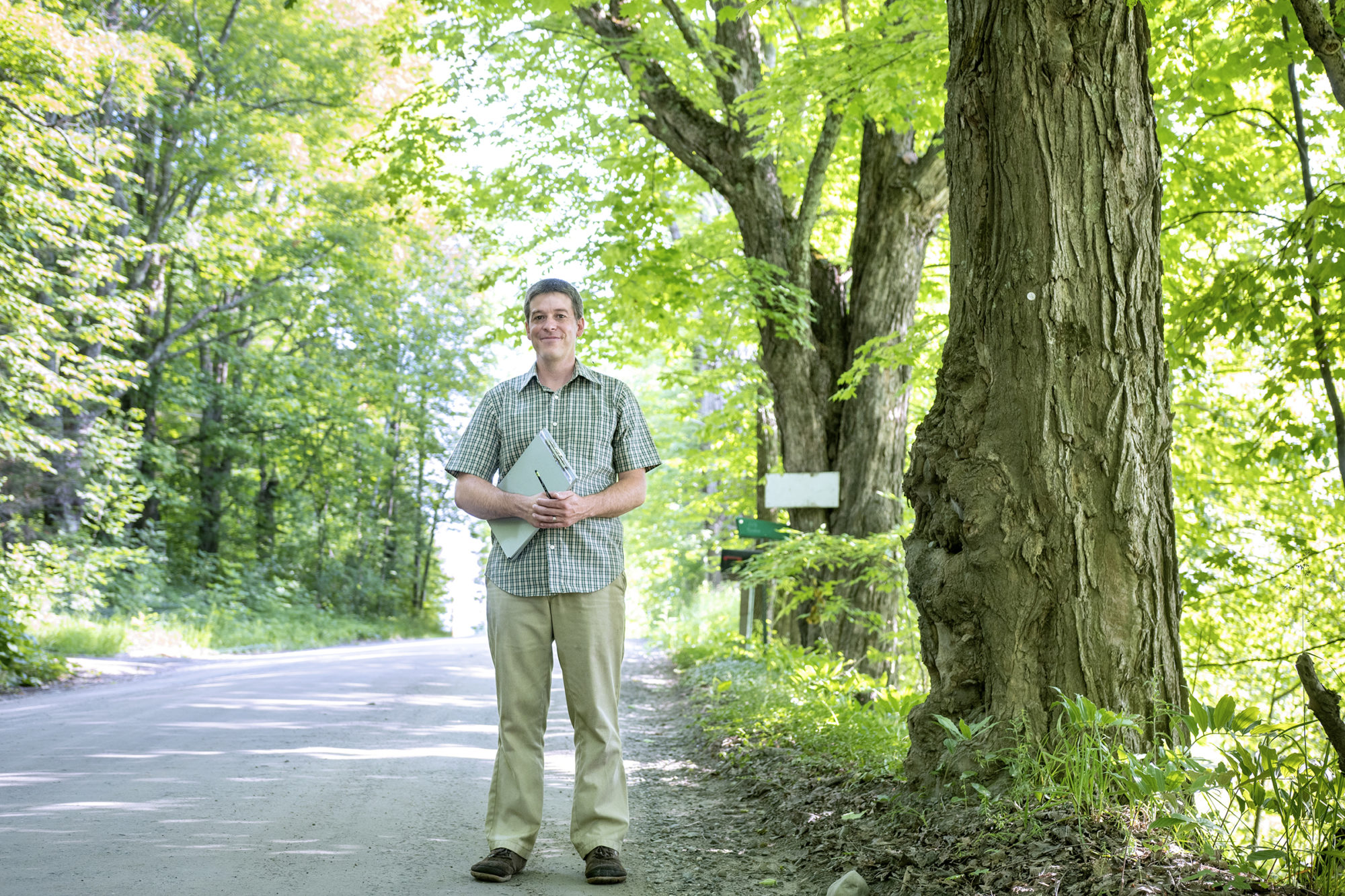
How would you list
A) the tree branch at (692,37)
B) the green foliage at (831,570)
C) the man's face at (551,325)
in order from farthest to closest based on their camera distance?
the tree branch at (692,37) → the green foliage at (831,570) → the man's face at (551,325)

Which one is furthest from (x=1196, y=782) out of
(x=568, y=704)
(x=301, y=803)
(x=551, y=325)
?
(x=301, y=803)

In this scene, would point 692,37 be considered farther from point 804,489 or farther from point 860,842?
point 860,842

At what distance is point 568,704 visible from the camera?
385 cm

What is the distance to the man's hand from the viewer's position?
3.72 metres

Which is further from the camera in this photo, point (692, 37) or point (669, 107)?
point (669, 107)

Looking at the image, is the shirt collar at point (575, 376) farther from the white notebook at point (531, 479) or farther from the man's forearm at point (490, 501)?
the man's forearm at point (490, 501)

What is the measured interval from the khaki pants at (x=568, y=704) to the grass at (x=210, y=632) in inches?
365

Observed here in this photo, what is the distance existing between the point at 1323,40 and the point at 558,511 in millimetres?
3007

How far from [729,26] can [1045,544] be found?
773 centimetres

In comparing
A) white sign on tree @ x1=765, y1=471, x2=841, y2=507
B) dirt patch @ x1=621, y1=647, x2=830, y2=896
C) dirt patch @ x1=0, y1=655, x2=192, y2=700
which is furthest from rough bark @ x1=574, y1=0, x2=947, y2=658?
dirt patch @ x1=0, y1=655, x2=192, y2=700

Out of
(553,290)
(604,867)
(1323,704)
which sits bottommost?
(604,867)

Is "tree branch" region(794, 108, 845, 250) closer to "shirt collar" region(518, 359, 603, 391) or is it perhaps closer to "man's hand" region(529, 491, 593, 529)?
"shirt collar" region(518, 359, 603, 391)

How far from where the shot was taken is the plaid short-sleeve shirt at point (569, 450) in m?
3.84

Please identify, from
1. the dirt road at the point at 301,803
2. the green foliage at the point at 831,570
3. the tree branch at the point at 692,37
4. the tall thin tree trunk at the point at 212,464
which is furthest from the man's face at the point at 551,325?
the tall thin tree trunk at the point at 212,464
